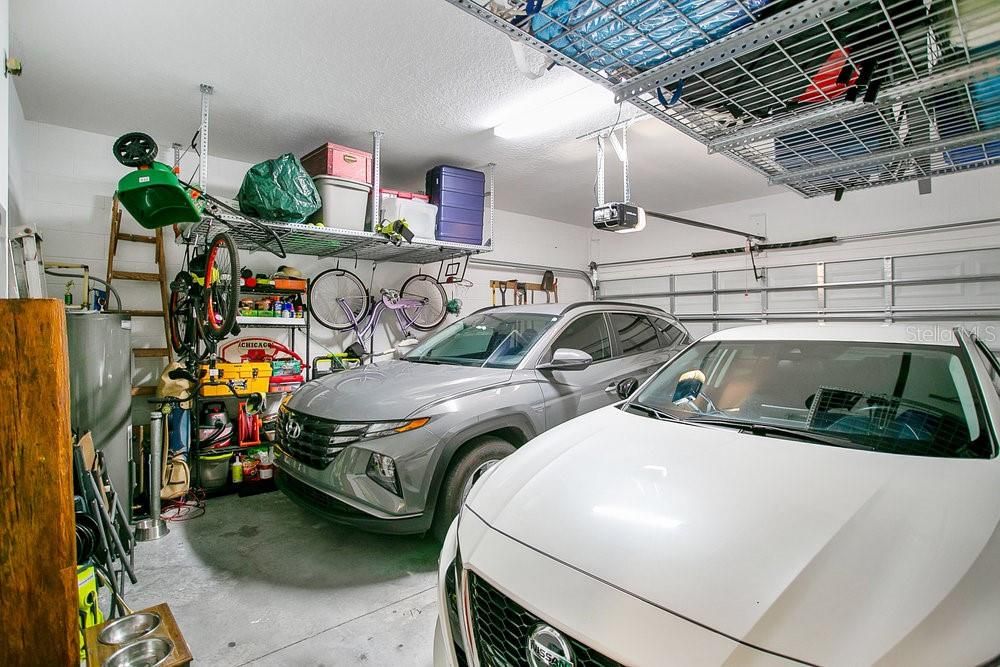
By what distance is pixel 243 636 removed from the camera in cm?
206

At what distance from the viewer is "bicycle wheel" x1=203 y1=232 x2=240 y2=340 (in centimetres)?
340

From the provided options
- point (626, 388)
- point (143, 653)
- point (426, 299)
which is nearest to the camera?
point (143, 653)

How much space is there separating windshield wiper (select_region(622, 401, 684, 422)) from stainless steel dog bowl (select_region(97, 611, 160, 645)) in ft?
6.24

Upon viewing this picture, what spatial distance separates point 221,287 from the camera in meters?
3.69

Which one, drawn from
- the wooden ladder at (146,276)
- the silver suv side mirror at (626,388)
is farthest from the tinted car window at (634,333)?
the wooden ladder at (146,276)

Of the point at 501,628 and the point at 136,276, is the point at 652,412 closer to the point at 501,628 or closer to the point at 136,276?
the point at 501,628

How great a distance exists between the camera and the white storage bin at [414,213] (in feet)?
14.9

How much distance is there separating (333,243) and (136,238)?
169 cm

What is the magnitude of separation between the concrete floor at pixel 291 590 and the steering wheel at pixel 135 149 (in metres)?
2.43

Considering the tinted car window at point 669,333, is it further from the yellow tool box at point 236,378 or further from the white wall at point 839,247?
the yellow tool box at point 236,378

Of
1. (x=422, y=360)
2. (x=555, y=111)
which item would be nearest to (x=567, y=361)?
(x=422, y=360)

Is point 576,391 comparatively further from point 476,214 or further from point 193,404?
point 193,404

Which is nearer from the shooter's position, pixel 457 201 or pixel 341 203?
pixel 341 203

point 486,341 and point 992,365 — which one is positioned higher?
point 992,365
